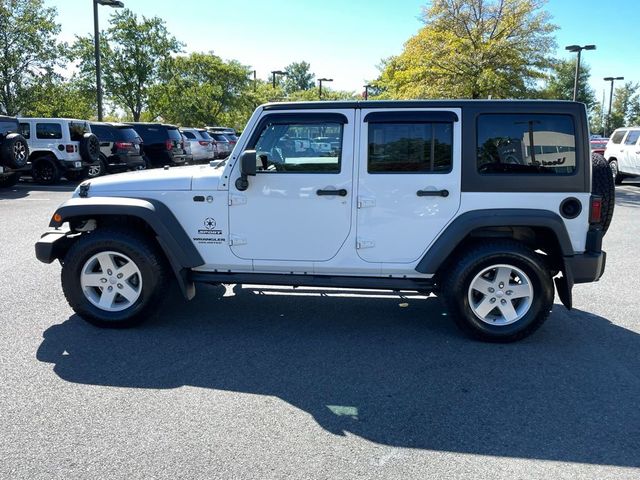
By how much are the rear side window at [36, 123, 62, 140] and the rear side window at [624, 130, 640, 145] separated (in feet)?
56.6

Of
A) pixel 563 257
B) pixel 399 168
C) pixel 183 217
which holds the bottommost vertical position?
pixel 563 257

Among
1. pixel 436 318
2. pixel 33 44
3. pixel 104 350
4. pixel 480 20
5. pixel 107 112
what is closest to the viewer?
pixel 104 350

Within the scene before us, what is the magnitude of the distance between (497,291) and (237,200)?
2.26m

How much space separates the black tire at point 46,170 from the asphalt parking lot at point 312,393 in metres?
11.1

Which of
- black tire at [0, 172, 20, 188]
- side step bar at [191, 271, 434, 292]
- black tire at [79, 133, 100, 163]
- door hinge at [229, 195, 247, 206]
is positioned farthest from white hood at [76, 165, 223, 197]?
black tire at [79, 133, 100, 163]

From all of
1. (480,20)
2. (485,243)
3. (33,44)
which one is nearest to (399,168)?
(485,243)

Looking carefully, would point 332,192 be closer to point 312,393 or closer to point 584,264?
point 312,393

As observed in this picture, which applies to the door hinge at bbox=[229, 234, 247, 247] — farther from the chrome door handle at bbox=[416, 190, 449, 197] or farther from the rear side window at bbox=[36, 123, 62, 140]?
the rear side window at bbox=[36, 123, 62, 140]

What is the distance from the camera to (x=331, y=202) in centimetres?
444

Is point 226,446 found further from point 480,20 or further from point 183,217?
point 480,20

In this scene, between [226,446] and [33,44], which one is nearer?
[226,446]

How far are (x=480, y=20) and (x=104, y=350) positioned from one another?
16.5 metres

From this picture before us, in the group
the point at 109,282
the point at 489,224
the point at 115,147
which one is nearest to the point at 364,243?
the point at 489,224

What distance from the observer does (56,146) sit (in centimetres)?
1527
